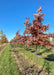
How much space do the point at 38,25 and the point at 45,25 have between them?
478 mm

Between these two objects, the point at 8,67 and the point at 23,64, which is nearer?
the point at 8,67

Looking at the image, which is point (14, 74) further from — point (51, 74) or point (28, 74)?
point (51, 74)

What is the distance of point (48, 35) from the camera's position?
12.8 ft

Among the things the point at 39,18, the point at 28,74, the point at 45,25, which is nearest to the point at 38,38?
the point at 45,25

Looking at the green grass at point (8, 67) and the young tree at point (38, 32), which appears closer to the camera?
the young tree at point (38, 32)

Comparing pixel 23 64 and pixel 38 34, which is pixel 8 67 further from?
pixel 38 34

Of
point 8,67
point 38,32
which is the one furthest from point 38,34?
point 8,67

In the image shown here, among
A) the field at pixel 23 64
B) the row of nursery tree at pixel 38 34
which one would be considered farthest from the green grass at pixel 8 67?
the row of nursery tree at pixel 38 34

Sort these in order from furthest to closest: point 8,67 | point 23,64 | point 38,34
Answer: point 23,64, point 8,67, point 38,34

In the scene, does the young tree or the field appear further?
the field

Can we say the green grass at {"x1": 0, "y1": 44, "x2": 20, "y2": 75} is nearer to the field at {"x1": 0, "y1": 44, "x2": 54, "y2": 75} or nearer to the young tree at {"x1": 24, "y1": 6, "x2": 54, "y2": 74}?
the field at {"x1": 0, "y1": 44, "x2": 54, "y2": 75}

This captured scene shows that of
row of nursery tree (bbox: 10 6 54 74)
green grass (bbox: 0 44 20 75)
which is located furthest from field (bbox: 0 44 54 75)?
row of nursery tree (bbox: 10 6 54 74)

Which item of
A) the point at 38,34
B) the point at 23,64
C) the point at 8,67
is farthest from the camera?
the point at 23,64

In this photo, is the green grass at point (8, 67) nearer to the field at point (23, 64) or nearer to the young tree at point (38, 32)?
the field at point (23, 64)
